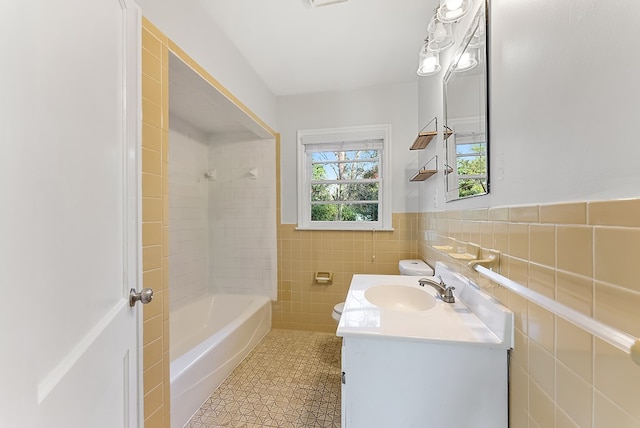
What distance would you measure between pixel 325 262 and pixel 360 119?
4.89ft

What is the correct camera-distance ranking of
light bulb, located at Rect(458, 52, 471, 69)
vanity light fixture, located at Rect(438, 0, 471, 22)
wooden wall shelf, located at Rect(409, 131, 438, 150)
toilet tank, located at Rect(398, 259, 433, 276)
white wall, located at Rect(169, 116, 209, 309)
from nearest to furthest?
vanity light fixture, located at Rect(438, 0, 471, 22) → light bulb, located at Rect(458, 52, 471, 69) → wooden wall shelf, located at Rect(409, 131, 438, 150) → toilet tank, located at Rect(398, 259, 433, 276) → white wall, located at Rect(169, 116, 209, 309)

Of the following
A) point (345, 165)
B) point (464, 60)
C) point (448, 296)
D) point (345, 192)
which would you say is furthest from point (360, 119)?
point (448, 296)

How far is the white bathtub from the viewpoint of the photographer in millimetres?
1439

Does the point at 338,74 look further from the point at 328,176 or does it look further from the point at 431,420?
the point at 431,420

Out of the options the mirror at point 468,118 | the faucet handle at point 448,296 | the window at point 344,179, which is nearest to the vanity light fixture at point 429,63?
the mirror at point 468,118

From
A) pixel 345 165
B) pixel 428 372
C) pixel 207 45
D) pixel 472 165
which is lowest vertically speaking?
pixel 428 372

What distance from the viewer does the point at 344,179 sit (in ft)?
8.58

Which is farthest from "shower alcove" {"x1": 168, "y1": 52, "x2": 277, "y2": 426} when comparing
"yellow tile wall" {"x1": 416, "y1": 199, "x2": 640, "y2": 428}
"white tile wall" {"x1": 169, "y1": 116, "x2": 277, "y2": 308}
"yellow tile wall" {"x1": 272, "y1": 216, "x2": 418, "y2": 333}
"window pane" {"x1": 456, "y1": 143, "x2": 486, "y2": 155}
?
"yellow tile wall" {"x1": 416, "y1": 199, "x2": 640, "y2": 428}

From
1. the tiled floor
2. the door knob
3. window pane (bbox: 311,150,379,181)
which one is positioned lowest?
the tiled floor

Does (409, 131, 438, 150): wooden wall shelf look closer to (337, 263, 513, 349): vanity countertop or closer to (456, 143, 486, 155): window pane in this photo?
(456, 143, 486, 155): window pane

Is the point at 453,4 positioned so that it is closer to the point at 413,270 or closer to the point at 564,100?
the point at 564,100

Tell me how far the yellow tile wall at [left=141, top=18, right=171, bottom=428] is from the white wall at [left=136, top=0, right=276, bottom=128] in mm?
116

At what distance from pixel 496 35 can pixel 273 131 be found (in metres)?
2.03

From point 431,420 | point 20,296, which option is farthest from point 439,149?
point 20,296
